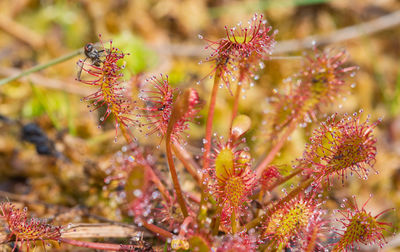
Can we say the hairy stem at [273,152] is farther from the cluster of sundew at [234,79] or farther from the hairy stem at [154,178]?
the hairy stem at [154,178]

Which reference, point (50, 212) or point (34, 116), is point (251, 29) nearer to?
point (50, 212)

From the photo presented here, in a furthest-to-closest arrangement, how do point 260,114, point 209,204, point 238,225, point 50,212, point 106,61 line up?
point 260,114
point 50,212
point 209,204
point 238,225
point 106,61

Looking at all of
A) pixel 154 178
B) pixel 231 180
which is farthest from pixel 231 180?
→ pixel 154 178

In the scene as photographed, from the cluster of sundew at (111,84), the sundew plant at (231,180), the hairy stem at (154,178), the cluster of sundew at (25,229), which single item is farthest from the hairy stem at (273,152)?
the cluster of sundew at (25,229)

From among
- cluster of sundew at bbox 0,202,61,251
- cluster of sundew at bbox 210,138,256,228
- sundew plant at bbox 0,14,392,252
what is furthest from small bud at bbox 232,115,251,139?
cluster of sundew at bbox 0,202,61,251

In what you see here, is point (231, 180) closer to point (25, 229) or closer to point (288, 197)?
point (288, 197)

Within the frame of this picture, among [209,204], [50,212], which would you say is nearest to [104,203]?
[50,212]

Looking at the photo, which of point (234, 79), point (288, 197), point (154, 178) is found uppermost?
point (234, 79)

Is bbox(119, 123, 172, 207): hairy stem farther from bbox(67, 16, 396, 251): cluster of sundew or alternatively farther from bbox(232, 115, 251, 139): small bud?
bbox(232, 115, 251, 139): small bud
